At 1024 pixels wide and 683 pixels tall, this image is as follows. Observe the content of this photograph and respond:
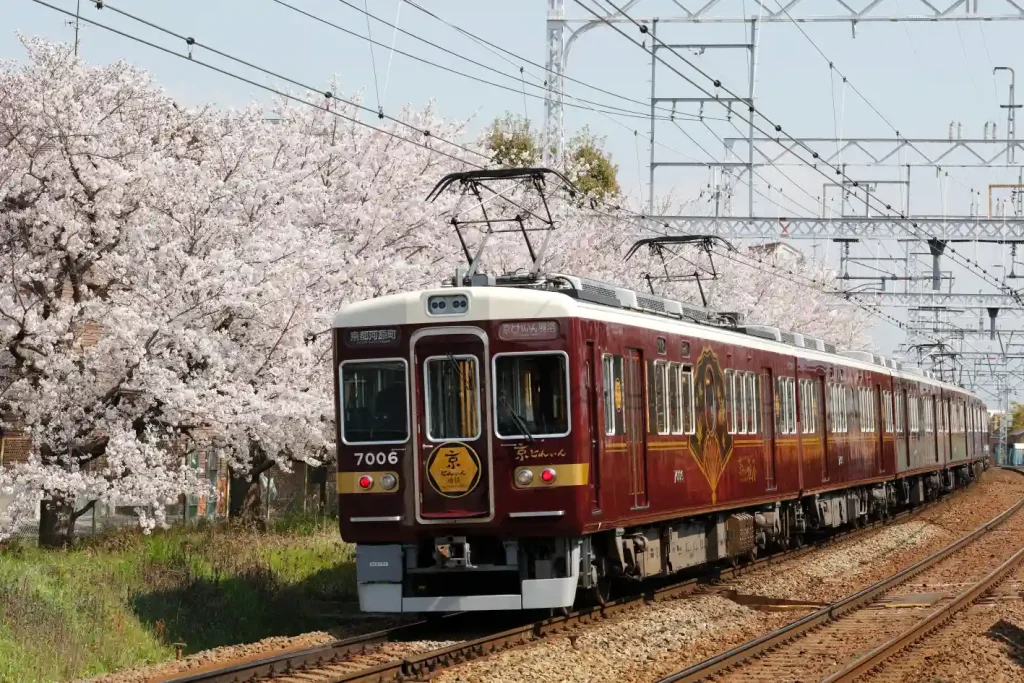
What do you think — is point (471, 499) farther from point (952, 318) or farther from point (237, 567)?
point (952, 318)

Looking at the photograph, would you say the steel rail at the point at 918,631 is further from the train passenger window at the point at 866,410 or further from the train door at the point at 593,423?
the train passenger window at the point at 866,410

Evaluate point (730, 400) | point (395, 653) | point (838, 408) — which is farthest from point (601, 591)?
point (838, 408)

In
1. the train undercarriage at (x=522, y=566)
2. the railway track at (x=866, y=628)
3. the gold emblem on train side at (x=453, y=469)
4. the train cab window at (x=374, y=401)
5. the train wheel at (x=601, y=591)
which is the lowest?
the railway track at (x=866, y=628)

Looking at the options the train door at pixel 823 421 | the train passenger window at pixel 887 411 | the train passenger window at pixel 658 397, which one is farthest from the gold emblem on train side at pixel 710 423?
the train passenger window at pixel 887 411

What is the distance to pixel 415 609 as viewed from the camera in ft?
41.8

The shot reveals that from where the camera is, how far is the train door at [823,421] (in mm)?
22250

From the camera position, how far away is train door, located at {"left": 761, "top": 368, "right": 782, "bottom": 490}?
62.5ft

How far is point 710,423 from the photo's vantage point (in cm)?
1664

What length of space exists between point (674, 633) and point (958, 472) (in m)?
31.3

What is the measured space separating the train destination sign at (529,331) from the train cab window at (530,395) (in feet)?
0.47

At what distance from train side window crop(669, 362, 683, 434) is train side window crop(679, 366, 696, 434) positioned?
0.31 feet

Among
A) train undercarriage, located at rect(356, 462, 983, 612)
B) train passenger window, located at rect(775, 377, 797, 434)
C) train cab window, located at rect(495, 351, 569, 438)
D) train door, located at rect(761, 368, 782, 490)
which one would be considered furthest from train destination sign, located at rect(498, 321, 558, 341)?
train passenger window, located at rect(775, 377, 797, 434)

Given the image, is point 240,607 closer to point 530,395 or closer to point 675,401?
point 530,395

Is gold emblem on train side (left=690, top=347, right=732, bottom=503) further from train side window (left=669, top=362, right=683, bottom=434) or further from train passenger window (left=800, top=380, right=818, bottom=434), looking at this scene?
train passenger window (left=800, top=380, right=818, bottom=434)
